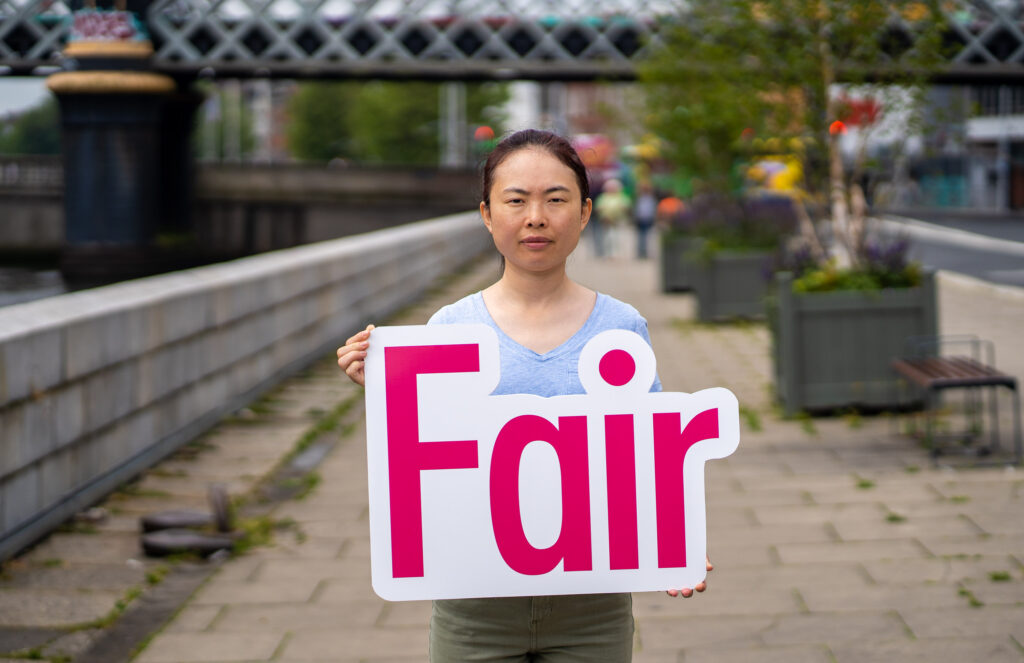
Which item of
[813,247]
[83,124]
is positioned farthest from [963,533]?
[83,124]

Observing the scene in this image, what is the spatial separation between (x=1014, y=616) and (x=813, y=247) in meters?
7.18

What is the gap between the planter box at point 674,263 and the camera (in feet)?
65.8

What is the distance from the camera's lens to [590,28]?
1999 inches

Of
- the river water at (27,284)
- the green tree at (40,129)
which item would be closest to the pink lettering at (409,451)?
the river water at (27,284)

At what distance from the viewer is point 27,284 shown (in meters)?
43.9

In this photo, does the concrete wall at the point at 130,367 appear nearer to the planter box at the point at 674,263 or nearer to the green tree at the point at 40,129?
the planter box at the point at 674,263

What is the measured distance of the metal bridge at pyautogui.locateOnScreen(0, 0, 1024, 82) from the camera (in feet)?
156

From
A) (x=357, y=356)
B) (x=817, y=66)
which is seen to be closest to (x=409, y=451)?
(x=357, y=356)

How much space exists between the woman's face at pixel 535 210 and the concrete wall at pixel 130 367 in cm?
374

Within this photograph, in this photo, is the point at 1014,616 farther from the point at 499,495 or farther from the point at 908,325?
the point at 908,325

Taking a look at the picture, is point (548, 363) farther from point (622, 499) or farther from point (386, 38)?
point (386, 38)

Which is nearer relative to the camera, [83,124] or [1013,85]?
[83,124]

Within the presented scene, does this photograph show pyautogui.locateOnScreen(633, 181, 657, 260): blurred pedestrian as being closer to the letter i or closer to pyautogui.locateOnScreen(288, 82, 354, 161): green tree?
the letter i

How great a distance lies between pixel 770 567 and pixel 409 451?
343cm
